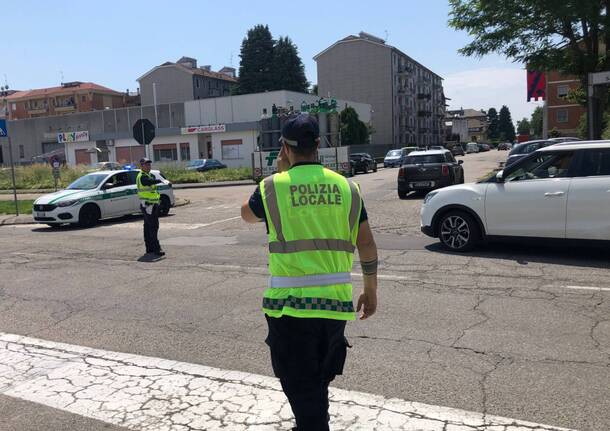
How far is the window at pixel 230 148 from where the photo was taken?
49.7 metres

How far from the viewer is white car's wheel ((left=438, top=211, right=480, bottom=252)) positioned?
877 centimetres

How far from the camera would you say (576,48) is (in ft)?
60.1

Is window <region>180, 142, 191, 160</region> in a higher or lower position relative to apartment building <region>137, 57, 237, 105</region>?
lower

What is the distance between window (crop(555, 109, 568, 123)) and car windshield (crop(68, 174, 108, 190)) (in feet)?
239

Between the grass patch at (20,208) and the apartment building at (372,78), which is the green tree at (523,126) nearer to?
the apartment building at (372,78)

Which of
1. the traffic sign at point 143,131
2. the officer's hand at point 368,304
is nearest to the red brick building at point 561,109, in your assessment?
the traffic sign at point 143,131

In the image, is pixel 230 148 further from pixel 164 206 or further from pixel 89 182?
pixel 89 182

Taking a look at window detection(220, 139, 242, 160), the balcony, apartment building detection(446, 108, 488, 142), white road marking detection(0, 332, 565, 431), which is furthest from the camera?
apartment building detection(446, 108, 488, 142)

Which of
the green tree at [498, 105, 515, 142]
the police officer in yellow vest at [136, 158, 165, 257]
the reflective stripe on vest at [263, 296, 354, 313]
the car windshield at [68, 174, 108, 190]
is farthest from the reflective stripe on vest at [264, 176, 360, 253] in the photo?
the green tree at [498, 105, 515, 142]

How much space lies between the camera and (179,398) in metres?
3.88

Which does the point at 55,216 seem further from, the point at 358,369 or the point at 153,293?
the point at 358,369

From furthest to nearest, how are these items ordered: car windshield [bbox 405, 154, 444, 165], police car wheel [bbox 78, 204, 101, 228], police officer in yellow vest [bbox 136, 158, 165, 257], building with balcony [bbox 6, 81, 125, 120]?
building with balcony [bbox 6, 81, 125, 120] → car windshield [bbox 405, 154, 444, 165] → police car wheel [bbox 78, 204, 101, 228] → police officer in yellow vest [bbox 136, 158, 165, 257]

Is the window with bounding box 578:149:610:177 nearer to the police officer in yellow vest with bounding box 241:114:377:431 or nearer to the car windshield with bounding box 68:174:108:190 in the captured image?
the police officer in yellow vest with bounding box 241:114:377:431

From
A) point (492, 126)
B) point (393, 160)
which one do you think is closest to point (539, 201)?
point (393, 160)
